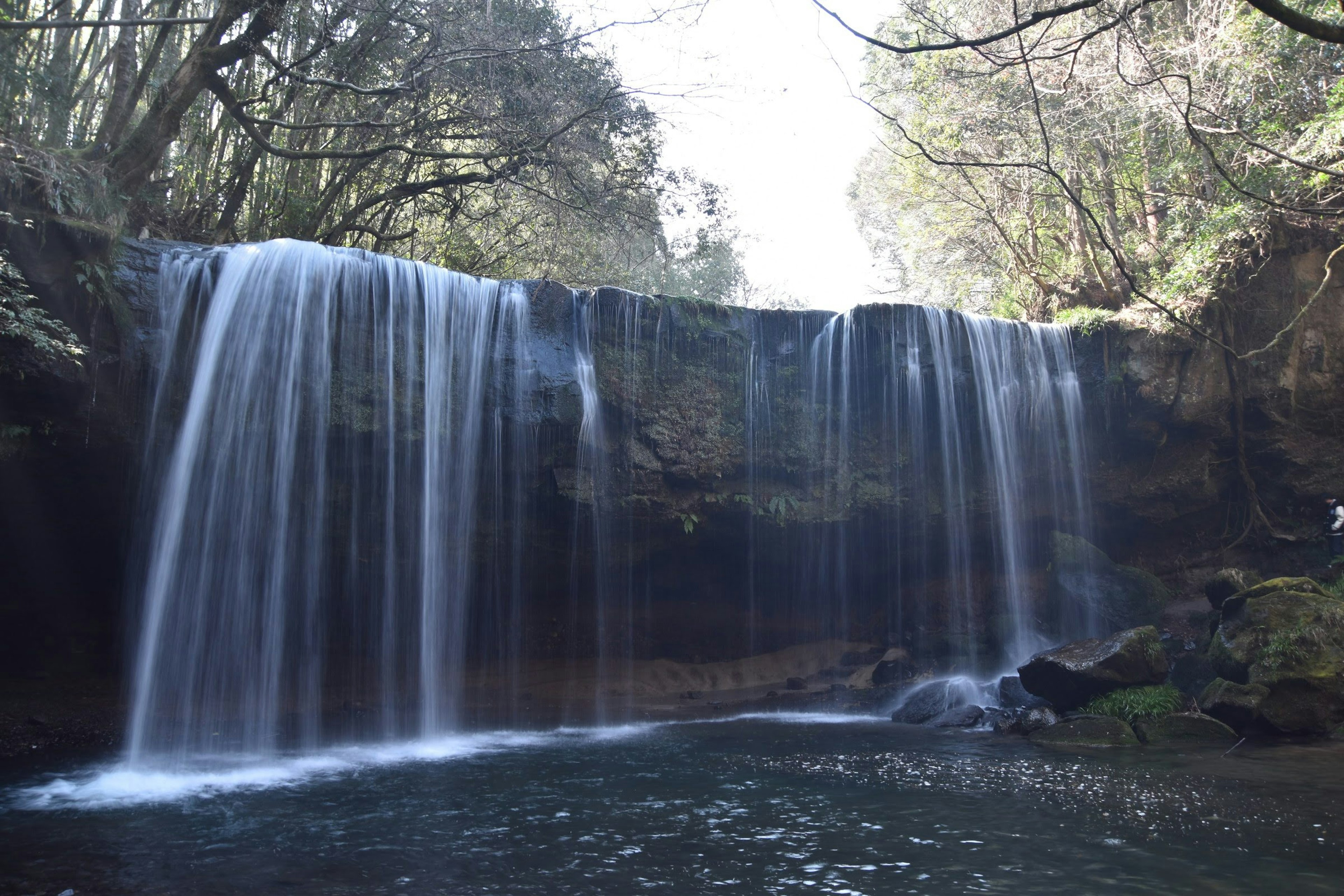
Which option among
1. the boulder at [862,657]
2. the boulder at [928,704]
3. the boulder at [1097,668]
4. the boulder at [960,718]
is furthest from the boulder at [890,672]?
the boulder at [1097,668]

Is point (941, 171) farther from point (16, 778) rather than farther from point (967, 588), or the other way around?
point (16, 778)

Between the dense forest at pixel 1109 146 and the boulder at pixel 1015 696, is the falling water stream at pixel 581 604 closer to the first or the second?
the boulder at pixel 1015 696

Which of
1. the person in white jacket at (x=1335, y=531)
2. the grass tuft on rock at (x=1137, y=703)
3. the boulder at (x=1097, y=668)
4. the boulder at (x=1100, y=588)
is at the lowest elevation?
the grass tuft on rock at (x=1137, y=703)

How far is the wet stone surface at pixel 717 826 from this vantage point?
5.11 meters

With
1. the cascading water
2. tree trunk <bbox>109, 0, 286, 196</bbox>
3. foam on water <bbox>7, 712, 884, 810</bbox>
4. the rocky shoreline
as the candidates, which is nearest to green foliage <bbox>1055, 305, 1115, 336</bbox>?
the cascading water

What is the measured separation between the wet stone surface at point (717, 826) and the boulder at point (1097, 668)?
1411 millimetres

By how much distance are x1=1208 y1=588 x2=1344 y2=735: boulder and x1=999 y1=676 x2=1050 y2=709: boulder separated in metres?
2.13

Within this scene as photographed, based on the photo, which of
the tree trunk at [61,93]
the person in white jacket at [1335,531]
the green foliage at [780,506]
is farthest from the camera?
the person in white jacket at [1335,531]

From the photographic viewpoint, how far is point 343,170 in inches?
→ 578

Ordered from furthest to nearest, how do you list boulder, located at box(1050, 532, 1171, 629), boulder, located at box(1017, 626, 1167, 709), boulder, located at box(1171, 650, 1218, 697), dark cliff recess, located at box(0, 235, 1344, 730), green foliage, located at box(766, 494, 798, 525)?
boulder, located at box(1050, 532, 1171, 629) → green foliage, located at box(766, 494, 798, 525) → dark cliff recess, located at box(0, 235, 1344, 730) → boulder, located at box(1171, 650, 1218, 697) → boulder, located at box(1017, 626, 1167, 709)

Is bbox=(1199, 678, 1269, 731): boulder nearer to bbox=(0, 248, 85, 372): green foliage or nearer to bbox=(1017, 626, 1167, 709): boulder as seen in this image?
bbox=(1017, 626, 1167, 709): boulder

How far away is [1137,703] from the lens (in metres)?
9.86

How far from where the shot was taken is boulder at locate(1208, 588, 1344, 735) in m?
9.02

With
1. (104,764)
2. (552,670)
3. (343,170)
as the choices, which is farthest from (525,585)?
(343,170)
